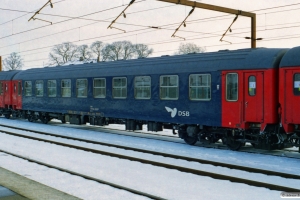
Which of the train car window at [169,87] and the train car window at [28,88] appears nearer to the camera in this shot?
the train car window at [169,87]

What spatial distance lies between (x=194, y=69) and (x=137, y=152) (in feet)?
12.8

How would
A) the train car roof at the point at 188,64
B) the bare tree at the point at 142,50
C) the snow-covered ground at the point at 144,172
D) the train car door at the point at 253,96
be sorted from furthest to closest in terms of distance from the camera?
the bare tree at the point at 142,50
the train car roof at the point at 188,64
the train car door at the point at 253,96
the snow-covered ground at the point at 144,172

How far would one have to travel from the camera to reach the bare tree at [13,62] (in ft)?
286

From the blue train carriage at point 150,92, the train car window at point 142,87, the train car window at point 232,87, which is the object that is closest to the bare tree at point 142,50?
the blue train carriage at point 150,92

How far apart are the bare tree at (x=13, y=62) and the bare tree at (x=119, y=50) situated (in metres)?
23.1

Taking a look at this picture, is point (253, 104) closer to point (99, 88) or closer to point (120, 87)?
point (120, 87)

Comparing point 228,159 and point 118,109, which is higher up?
point 118,109

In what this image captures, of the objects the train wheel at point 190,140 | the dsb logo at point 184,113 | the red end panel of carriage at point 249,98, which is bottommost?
the train wheel at point 190,140

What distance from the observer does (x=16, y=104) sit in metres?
29.2

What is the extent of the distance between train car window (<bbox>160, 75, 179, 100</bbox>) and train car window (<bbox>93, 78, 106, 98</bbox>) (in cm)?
447

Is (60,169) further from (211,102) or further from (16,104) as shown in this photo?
(16,104)

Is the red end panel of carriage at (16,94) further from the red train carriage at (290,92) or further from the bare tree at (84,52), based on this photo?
the bare tree at (84,52)

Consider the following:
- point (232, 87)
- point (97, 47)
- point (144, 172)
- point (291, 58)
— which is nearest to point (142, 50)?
point (97, 47)

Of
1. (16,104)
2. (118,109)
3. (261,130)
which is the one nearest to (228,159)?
(261,130)
